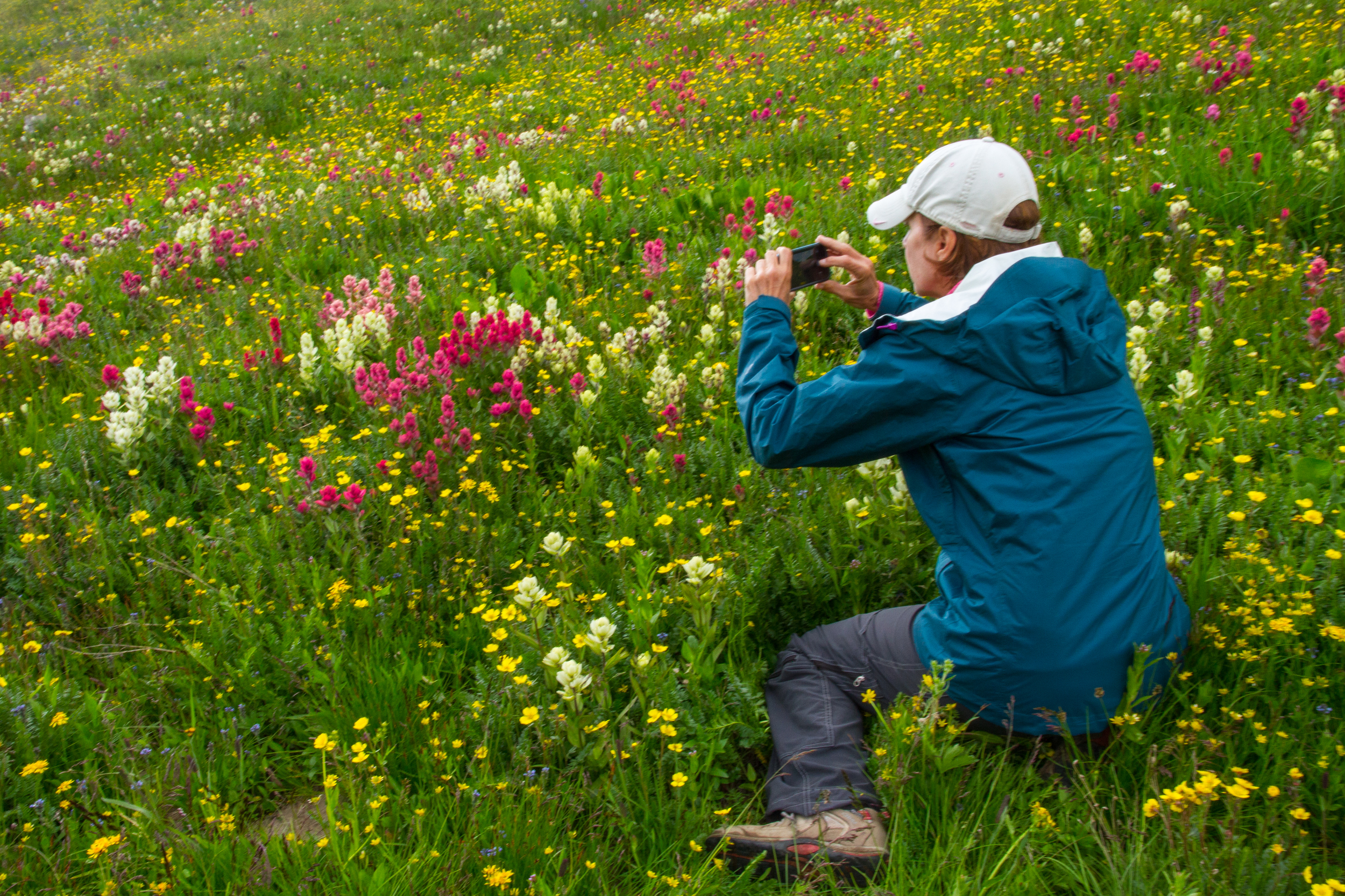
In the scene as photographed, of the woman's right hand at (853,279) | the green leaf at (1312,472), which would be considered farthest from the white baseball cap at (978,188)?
the green leaf at (1312,472)

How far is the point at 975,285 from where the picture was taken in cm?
228

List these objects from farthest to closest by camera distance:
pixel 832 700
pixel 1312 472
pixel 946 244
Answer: pixel 1312 472
pixel 832 700
pixel 946 244

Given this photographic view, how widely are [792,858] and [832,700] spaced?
0.50 meters

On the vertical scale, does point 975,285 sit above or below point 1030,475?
above

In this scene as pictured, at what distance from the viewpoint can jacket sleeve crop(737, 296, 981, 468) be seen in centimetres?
222

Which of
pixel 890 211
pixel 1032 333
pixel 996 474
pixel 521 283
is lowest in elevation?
pixel 996 474

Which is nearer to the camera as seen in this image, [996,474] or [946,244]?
[996,474]

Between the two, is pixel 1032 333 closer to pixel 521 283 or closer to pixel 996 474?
pixel 996 474

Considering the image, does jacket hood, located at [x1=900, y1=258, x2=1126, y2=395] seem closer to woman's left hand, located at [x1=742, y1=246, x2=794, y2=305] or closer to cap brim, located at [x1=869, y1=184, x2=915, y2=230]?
cap brim, located at [x1=869, y1=184, x2=915, y2=230]

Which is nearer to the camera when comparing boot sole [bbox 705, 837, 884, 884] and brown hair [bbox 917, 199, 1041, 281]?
boot sole [bbox 705, 837, 884, 884]

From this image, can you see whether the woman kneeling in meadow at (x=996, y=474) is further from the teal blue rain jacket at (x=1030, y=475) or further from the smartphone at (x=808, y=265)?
the smartphone at (x=808, y=265)

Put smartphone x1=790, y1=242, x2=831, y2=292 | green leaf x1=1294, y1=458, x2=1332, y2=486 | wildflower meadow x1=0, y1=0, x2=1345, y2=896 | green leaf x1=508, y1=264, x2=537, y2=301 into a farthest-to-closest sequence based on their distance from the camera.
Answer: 1. green leaf x1=508, y1=264, x2=537, y2=301
2. green leaf x1=1294, y1=458, x2=1332, y2=486
3. smartphone x1=790, y1=242, x2=831, y2=292
4. wildflower meadow x1=0, y1=0, x2=1345, y2=896

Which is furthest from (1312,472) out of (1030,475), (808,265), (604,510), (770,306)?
(604,510)

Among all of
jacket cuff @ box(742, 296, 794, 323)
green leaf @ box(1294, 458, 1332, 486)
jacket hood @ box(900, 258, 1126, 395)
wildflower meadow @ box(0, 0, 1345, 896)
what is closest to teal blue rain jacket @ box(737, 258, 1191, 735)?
jacket hood @ box(900, 258, 1126, 395)
